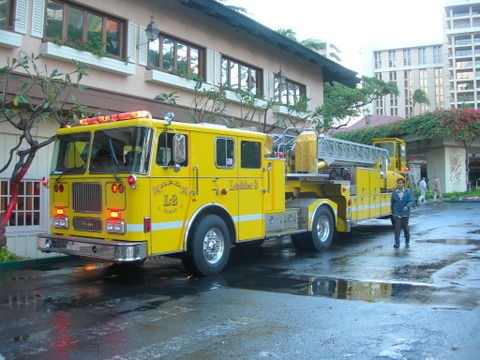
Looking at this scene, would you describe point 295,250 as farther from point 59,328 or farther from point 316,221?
→ point 59,328

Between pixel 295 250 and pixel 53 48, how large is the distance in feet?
24.5

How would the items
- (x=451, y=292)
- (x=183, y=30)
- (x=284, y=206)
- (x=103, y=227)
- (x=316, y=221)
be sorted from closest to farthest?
(x=451, y=292), (x=103, y=227), (x=284, y=206), (x=316, y=221), (x=183, y=30)

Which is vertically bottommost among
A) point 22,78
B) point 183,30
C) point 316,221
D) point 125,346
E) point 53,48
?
point 125,346

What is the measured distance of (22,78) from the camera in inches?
446

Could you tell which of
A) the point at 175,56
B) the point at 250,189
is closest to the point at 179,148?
the point at 250,189

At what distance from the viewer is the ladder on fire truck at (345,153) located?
1283cm

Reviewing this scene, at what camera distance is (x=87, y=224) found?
27.8 feet

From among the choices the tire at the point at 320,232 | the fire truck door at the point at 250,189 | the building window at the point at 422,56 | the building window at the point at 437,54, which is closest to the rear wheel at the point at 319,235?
the tire at the point at 320,232

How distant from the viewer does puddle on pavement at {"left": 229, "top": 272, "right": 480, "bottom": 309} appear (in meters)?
6.95

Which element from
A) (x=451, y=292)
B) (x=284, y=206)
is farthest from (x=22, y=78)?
(x=451, y=292)

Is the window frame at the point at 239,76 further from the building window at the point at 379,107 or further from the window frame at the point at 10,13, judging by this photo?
the building window at the point at 379,107

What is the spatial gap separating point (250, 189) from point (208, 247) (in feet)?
5.27

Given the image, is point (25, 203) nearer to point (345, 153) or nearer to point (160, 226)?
point (160, 226)

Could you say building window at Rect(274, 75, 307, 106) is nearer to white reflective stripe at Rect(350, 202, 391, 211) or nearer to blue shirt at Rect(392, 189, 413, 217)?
white reflective stripe at Rect(350, 202, 391, 211)
